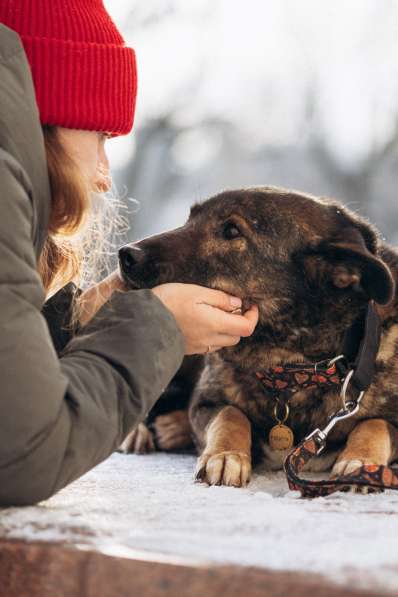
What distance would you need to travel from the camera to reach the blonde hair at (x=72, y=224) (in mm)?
1461

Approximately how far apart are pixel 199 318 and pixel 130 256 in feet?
1.35

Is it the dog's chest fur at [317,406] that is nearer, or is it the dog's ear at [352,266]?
the dog's ear at [352,266]

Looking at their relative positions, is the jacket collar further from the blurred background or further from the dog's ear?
the blurred background

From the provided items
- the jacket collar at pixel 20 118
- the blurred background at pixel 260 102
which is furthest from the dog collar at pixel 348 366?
the blurred background at pixel 260 102

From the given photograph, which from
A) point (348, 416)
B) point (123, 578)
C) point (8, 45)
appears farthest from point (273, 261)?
point (123, 578)

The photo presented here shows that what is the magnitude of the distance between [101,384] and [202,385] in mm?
1063

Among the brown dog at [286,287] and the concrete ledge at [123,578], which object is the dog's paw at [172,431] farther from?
the concrete ledge at [123,578]

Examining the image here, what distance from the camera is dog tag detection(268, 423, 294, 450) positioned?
184 centimetres

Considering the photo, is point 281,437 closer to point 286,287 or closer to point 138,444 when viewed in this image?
point 286,287

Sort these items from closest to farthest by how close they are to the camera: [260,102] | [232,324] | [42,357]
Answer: [42,357] → [232,324] → [260,102]

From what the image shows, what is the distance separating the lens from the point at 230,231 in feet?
6.23

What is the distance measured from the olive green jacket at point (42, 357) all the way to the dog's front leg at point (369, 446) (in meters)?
0.57

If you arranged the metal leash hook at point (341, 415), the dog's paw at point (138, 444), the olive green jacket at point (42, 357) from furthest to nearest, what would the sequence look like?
the dog's paw at point (138, 444), the metal leash hook at point (341, 415), the olive green jacket at point (42, 357)

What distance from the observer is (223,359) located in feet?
6.59
